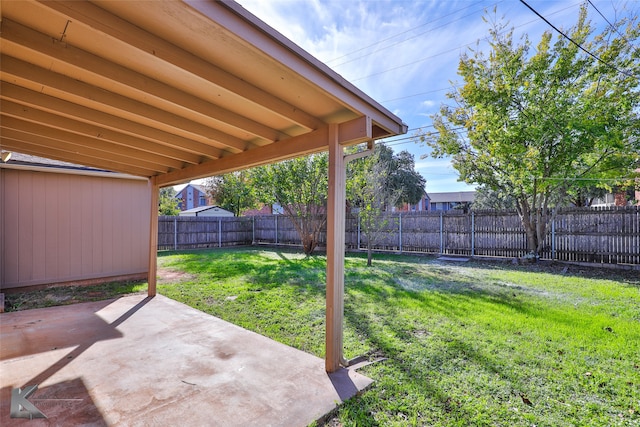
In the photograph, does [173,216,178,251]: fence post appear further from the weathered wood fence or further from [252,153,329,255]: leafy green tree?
[252,153,329,255]: leafy green tree

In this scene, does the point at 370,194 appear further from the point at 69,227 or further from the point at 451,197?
the point at 451,197

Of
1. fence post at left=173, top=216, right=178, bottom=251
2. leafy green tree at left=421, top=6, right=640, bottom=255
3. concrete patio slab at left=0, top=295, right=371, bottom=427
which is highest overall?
leafy green tree at left=421, top=6, right=640, bottom=255

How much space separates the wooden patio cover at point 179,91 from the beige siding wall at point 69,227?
7.69 ft

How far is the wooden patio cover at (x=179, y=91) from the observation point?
66.6 inches

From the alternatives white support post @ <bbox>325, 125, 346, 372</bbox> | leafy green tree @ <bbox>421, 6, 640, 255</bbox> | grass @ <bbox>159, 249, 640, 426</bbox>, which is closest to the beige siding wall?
grass @ <bbox>159, 249, 640, 426</bbox>

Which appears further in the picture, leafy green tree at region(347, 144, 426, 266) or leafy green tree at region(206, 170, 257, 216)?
leafy green tree at region(206, 170, 257, 216)

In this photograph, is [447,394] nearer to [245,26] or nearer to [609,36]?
[245,26]

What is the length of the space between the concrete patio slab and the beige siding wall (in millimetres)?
2181

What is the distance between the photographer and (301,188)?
420 inches

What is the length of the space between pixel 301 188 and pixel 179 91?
8.22m

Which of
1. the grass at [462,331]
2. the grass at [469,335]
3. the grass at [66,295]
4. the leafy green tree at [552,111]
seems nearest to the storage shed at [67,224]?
the grass at [66,295]

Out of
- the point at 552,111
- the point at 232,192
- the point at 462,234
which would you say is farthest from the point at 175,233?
the point at 552,111

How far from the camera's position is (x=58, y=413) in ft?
6.77

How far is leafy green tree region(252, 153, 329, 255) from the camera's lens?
10.3m
